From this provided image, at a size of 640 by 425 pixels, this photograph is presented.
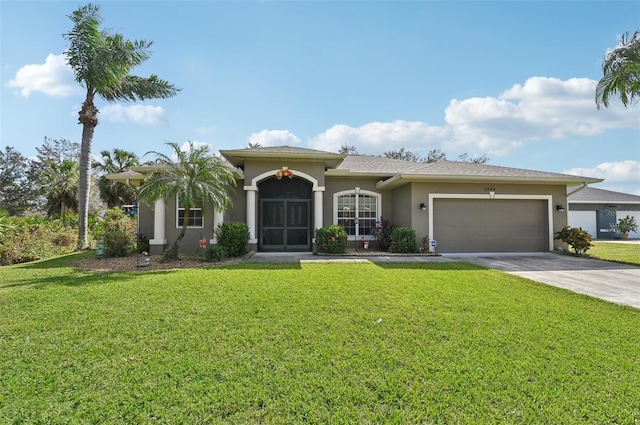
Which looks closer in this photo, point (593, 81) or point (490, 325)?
point (490, 325)

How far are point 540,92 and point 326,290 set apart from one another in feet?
48.8

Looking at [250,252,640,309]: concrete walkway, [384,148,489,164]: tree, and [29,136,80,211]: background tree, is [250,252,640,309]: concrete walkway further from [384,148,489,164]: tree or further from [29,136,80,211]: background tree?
[29,136,80,211]: background tree

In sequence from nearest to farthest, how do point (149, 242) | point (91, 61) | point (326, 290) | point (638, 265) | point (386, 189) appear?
point (326, 290) → point (638, 265) → point (149, 242) → point (91, 61) → point (386, 189)

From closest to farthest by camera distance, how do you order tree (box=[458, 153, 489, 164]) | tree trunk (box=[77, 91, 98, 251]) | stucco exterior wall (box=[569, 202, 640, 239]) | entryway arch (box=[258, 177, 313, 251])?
entryway arch (box=[258, 177, 313, 251])
tree trunk (box=[77, 91, 98, 251])
stucco exterior wall (box=[569, 202, 640, 239])
tree (box=[458, 153, 489, 164])

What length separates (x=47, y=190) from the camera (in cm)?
2370

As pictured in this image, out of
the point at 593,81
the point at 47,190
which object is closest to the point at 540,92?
the point at 593,81

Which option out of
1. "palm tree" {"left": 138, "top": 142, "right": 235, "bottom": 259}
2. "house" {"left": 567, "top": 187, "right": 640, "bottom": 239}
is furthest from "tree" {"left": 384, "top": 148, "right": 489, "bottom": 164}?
"palm tree" {"left": 138, "top": 142, "right": 235, "bottom": 259}

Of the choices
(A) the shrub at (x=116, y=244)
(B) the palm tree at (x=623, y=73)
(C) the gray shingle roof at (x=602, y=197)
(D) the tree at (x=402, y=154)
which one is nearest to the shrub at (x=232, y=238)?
(A) the shrub at (x=116, y=244)

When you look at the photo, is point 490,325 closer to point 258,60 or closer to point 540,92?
point 258,60

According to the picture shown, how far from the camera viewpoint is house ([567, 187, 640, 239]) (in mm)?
23891

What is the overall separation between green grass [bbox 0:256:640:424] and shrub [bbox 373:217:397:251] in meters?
6.76

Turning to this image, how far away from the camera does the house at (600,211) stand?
2389cm

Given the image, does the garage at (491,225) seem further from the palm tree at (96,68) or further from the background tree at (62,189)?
the background tree at (62,189)

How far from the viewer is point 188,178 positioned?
9711 millimetres
